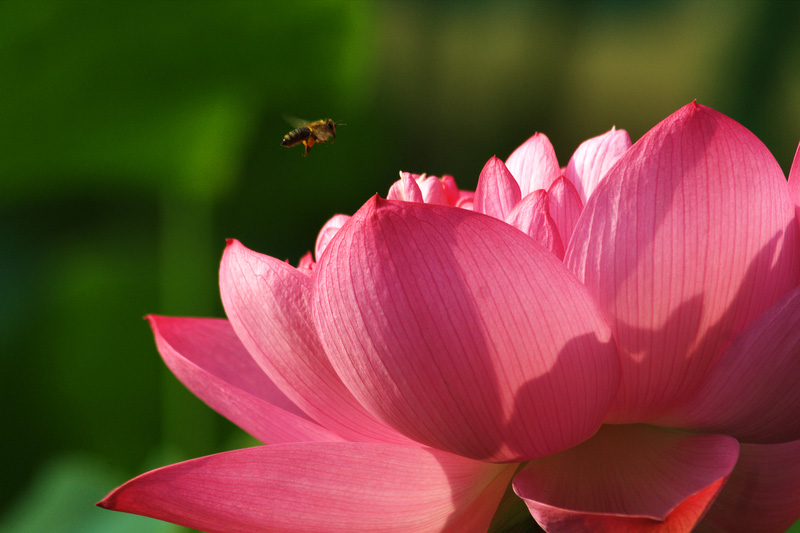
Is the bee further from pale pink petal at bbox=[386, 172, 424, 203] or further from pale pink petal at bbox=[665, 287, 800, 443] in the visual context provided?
pale pink petal at bbox=[665, 287, 800, 443]

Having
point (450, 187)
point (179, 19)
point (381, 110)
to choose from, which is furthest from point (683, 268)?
point (381, 110)

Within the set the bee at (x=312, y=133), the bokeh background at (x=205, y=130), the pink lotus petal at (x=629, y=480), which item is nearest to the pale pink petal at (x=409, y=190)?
the pink lotus petal at (x=629, y=480)

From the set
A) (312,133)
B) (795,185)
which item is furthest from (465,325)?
(312,133)

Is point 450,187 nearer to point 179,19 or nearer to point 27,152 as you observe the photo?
point 179,19

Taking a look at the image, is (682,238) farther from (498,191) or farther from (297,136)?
(297,136)

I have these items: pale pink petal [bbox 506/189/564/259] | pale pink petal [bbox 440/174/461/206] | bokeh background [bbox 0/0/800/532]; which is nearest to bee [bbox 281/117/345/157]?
pale pink petal [bbox 440/174/461/206]
